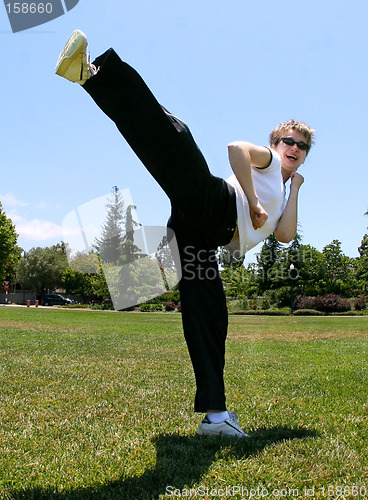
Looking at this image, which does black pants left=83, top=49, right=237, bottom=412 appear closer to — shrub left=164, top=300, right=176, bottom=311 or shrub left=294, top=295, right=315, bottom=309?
shrub left=294, top=295, right=315, bottom=309

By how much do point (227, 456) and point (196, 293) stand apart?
3.14 feet

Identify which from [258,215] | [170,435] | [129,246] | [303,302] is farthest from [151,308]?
[258,215]

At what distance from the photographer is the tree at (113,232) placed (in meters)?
47.2

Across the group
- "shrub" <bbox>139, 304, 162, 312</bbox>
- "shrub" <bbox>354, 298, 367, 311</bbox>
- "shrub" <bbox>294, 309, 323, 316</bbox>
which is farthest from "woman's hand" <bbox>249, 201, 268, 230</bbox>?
"shrub" <bbox>354, 298, 367, 311</bbox>

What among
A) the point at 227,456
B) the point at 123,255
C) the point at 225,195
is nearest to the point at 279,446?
the point at 227,456

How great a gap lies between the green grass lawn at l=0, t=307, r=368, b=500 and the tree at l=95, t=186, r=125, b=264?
42.1 metres

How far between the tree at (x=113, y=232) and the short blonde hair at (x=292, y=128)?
43586mm

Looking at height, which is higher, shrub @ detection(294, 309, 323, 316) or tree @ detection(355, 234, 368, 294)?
tree @ detection(355, 234, 368, 294)

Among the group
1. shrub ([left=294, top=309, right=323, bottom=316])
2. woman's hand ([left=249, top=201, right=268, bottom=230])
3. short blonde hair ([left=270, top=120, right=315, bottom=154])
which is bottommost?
shrub ([left=294, top=309, right=323, bottom=316])

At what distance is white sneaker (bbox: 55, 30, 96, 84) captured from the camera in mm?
2268

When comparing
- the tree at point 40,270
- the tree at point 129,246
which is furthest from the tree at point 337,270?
the tree at point 40,270

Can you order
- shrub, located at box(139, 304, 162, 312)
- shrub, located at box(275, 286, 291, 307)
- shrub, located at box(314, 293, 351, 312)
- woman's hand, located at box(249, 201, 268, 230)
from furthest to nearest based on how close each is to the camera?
shrub, located at box(275, 286, 291, 307) < shrub, located at box(139, 304, 162, 312) < shrub, located at box(314, 293, 351, 312) < woman's hand, located at box(249, 201, 268, 230)

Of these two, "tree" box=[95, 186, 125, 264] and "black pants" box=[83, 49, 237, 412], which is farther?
"tree" box=[95, 186, 125, 264]

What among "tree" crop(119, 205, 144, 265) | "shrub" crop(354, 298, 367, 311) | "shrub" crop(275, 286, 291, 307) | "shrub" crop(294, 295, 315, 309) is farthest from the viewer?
"tree" crop(119, 205, 144, 265)
